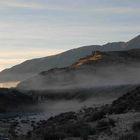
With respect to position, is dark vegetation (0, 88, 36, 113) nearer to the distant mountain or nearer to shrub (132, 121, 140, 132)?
the distant mountain

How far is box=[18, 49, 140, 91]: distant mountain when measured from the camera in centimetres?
13775

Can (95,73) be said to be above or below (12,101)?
above

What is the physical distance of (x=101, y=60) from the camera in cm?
15575

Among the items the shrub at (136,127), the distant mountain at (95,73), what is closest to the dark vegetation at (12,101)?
the distant mountain at (95,73)

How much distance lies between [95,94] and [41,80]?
49022 mm

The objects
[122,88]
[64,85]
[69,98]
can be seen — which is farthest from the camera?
[64,85]

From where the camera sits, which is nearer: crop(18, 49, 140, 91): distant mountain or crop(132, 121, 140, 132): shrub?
crop(132, 121, 140, 132): shrub

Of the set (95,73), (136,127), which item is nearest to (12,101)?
(95,73)

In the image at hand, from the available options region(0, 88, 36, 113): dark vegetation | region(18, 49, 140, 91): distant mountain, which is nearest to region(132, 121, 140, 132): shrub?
region(0, 88, 36, 113): dark vegetation

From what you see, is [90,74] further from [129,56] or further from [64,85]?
[129,56]

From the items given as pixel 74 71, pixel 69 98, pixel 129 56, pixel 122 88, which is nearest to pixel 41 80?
pixel 74 71

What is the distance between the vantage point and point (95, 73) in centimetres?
14900

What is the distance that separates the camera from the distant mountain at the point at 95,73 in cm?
13775

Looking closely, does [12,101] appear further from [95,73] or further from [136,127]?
[136,127]
